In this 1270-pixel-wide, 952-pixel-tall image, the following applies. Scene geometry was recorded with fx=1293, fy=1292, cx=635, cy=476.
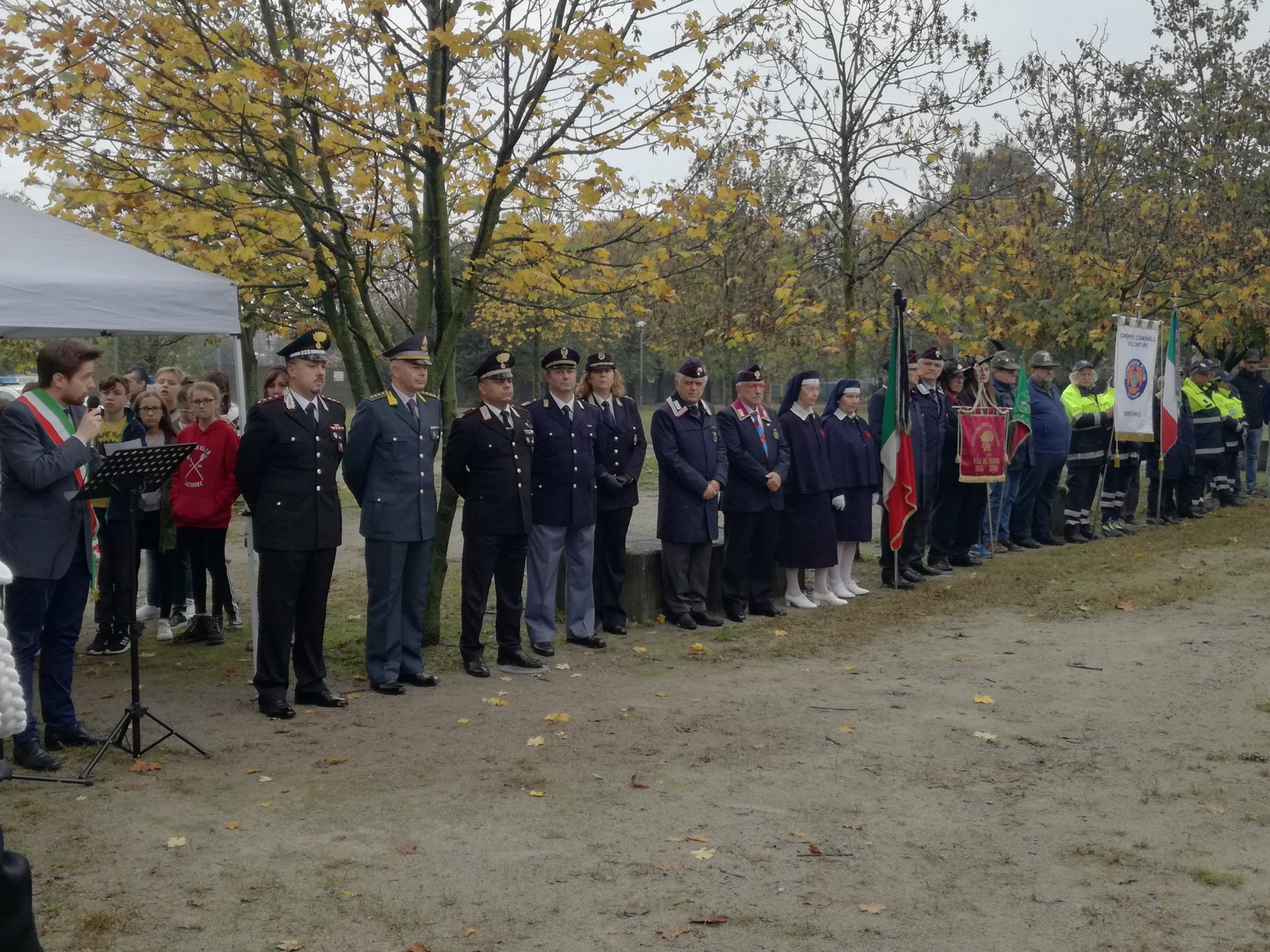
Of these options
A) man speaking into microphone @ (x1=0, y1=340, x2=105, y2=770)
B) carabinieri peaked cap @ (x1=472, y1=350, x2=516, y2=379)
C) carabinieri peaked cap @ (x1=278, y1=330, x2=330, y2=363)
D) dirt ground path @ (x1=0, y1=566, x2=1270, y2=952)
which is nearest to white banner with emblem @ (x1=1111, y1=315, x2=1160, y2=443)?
dirt ground path @ (x1=0, y1=566, x2=1270, y2=952)

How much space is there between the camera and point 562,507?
8.79 meters

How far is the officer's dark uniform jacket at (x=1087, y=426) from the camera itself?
14.3 meters

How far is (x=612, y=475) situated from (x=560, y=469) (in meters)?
0.53

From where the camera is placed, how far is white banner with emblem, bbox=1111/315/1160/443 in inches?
559

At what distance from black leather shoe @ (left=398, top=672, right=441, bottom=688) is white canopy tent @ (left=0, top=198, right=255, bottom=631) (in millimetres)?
994

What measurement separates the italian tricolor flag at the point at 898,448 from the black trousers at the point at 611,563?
2.85m

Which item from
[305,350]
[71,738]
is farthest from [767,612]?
[71,738]

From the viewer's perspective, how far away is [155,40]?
7.58 meters

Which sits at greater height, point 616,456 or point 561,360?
point 561,360

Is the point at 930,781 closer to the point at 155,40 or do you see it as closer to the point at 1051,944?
the point at 1051,944

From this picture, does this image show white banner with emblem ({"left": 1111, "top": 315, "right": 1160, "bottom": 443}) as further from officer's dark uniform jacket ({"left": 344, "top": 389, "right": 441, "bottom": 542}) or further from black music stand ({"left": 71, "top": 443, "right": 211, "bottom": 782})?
black music stand ({"left": 71, "top": 443, "right": 211, "bottom": 782})

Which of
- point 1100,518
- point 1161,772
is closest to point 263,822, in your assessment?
point 1161,772

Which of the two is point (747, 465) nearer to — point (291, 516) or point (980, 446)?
point (980, 446)

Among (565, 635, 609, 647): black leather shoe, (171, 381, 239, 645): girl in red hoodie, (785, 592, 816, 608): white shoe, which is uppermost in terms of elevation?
(171, 381, 239, 645): girl in red hoodie
